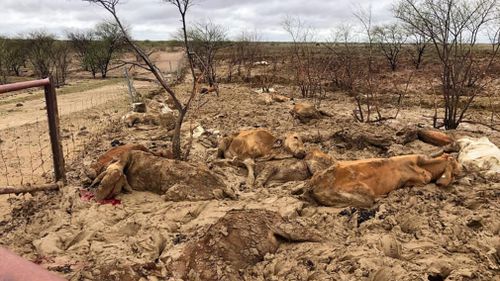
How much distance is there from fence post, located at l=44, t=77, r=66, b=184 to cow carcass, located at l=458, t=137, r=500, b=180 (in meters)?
4.30

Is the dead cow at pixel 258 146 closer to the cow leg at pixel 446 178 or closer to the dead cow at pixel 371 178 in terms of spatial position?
the dead cow at pixel 371 178

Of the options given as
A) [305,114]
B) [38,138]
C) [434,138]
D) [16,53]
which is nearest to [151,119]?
[38,138]

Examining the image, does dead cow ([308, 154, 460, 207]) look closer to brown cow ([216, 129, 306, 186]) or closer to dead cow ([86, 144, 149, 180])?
brown cow ([216, 129, 306, 186])

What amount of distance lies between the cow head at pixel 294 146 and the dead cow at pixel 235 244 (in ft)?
5.87

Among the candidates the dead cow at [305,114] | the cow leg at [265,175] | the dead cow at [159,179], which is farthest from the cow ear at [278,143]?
the dead cow at [305,114]

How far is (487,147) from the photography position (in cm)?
518

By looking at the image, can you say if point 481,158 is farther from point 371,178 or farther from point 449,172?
point 371,178

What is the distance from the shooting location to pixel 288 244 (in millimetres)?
3537

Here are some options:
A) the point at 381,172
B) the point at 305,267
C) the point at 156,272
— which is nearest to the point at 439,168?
the point at 381,172

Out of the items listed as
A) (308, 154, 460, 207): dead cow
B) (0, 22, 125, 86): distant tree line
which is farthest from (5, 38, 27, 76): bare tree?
(308, 154, 460, 207): dead cow

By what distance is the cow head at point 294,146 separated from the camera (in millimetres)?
5492

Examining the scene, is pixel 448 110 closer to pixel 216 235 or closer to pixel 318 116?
pixel 318 116

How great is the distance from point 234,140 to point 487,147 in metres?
2.98

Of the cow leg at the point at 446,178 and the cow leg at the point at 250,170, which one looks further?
the cow leg at the point at 250,170
